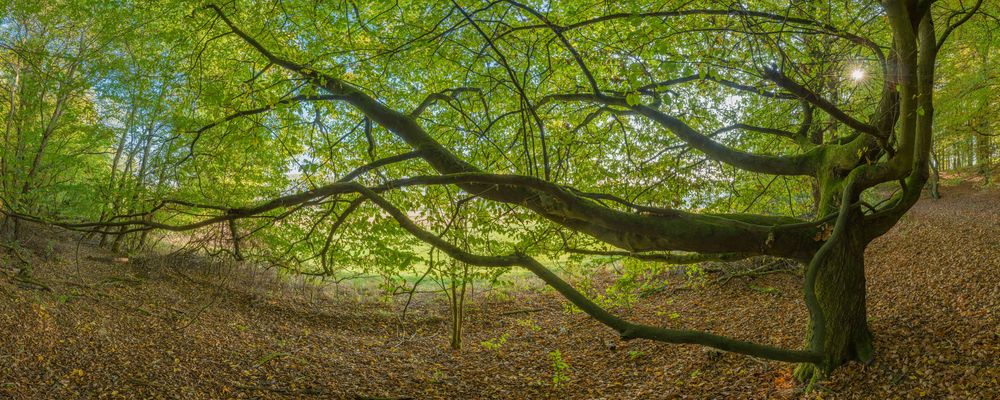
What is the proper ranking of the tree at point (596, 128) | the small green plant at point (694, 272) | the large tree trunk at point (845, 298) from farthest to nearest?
the small green plant at point (694, 272)
the large tree trunk at point (845, 298)
the tree at point (596, 128)

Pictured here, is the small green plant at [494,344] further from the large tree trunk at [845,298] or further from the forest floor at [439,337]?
the large tree trunk at [845,298]

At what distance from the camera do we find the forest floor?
6.41 metres


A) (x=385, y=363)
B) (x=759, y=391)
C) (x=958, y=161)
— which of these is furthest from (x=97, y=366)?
(x=958, y=161)

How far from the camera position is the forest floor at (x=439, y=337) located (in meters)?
6.41

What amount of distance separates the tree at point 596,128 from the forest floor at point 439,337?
0.94 m

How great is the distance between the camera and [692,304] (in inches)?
520

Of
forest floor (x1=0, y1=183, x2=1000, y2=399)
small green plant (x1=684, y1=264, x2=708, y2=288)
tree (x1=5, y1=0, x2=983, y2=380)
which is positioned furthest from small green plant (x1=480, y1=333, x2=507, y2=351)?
small green plant (x1=684, y1=264, x2=708, y2=288)

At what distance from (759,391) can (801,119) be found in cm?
462

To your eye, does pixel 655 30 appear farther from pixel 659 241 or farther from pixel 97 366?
pixel 97 366

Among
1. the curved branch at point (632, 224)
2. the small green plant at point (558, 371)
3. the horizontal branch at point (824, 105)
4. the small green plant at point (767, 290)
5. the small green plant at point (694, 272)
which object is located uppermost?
the horizontal branch at point (824, 105)

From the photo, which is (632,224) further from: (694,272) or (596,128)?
(694,272)

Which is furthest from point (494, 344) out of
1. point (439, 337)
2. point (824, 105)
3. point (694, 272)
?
point (824, 105)

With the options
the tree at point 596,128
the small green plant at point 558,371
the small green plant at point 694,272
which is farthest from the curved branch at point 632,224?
the small green plant at point 694,272

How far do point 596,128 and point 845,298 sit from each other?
4.16 m
